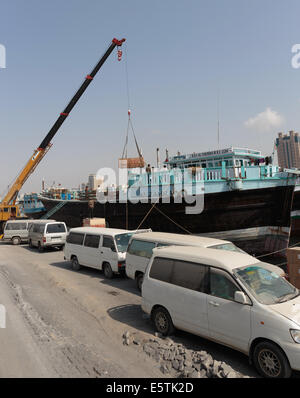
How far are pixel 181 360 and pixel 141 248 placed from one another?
431 cm

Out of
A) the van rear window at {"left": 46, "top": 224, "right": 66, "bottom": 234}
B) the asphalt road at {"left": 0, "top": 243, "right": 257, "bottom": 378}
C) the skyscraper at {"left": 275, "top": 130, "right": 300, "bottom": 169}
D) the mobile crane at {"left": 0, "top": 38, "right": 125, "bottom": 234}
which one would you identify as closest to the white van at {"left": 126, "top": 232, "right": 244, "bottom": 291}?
the asphalt road at {"left": 0, "top": 243, "right": 257, "bottom": 378}

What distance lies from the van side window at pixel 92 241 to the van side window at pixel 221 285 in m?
6.48

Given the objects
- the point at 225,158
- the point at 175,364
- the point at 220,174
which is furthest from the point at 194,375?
the point at 225,158

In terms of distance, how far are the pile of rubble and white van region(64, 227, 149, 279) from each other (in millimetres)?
4604

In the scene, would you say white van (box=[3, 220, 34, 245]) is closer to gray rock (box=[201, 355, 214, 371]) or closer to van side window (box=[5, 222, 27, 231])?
van side window (box=[5, 222, 27, 231])

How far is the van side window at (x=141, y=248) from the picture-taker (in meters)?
8.37

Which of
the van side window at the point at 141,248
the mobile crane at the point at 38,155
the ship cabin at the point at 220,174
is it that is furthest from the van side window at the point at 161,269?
the mobile crane at the point at 38,155

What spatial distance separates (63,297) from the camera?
8.00 metres

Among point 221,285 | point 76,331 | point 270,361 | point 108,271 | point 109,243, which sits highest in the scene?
point 221,285

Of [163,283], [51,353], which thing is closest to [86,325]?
[51,353]

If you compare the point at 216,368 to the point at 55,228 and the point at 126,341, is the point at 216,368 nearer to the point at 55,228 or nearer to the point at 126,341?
the point at 126,341

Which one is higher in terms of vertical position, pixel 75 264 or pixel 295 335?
pixel 295 335

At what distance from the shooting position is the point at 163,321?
557cm

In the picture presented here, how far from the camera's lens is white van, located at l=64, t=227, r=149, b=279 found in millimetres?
9892
